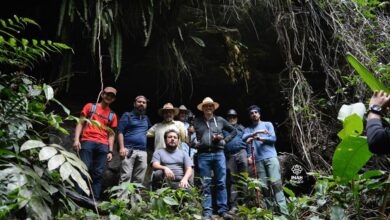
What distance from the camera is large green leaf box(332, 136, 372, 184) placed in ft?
6.58

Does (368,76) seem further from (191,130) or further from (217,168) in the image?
(191,130)

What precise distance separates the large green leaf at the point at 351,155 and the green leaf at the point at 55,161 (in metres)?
1.54

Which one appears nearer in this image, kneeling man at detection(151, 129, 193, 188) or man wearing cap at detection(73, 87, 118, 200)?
kneeling man at detection(151, 129, 193, 188)

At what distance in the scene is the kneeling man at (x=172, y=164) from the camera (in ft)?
13.7

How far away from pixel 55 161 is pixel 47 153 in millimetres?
69

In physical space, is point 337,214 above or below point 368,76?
below

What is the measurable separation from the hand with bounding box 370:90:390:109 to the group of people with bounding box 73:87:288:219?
2419mm

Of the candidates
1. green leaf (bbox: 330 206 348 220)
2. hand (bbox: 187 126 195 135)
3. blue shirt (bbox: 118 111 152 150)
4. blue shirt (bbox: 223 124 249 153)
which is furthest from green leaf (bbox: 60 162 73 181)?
blue shirt (bbox: 223 124 249 153)

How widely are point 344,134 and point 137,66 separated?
5.03m

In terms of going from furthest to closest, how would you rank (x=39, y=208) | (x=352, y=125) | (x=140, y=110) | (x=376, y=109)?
(x=140, y=110) → (x=352, y=125) → (x=376, y=109) → (x=39, y=208)

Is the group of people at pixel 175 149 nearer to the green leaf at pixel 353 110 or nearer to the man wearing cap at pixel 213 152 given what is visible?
the man wearing cap at pixel 213 152

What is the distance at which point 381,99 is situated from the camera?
197 cm

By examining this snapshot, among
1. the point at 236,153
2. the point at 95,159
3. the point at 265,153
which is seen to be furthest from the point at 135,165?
the point at 265,153

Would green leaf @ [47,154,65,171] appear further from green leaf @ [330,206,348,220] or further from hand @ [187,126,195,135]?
hand @ [187,126,195,135]
